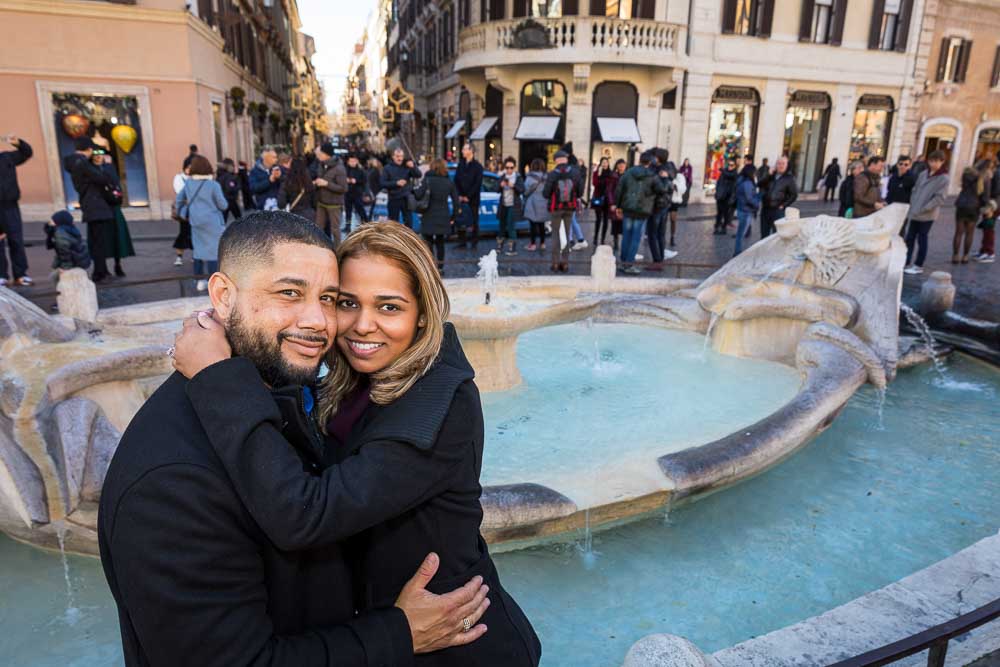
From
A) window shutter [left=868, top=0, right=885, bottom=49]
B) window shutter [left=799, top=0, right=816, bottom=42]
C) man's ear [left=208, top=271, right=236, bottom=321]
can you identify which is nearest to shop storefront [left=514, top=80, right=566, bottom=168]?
window shutter [left=799, top=0, right=816, bottom=42]

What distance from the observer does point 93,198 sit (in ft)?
28.8

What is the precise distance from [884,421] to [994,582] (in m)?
3.12

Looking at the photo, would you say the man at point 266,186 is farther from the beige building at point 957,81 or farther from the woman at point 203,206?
the beige building at point 957,81

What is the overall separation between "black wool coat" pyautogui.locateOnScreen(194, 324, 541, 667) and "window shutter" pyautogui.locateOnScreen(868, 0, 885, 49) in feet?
92.3

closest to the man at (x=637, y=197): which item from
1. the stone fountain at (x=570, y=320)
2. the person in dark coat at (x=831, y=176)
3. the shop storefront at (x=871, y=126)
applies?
the stone fountain at (x=570, y=320)

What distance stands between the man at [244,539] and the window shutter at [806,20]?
26094 millimetres

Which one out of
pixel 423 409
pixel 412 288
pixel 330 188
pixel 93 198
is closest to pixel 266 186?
pixel 330 188

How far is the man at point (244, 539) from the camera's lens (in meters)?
1.15

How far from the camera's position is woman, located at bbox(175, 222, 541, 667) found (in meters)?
1.26

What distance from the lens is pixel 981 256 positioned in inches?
482

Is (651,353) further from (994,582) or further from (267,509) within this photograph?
(267,509)

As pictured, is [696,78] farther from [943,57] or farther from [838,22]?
[943,57]

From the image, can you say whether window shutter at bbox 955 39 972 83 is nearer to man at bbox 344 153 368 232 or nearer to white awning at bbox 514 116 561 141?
white awning at bbox 514 116 561 141

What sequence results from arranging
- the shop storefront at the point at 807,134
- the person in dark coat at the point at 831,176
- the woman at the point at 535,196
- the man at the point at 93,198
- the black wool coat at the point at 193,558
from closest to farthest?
the black wool coat at the point at 193,558 → the man at the point at 93,198 → the woman at the point at 535,196 → the person in dark coat at the point at 831,176 → the shop storefront at the point at 807,134
